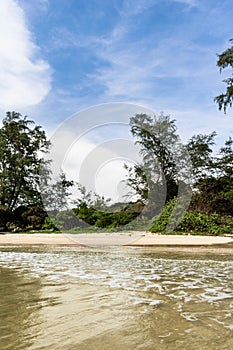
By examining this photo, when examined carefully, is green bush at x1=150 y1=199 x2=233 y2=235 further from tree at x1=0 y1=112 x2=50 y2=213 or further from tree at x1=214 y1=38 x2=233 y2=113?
tree at x1=0 y1=112 x2=50 y2=213

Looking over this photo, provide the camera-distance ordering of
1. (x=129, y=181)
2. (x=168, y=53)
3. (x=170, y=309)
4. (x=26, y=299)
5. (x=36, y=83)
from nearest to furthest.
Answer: (x=170, y=309) < (x=26, y=299) < (x=36, y=83) < (x=168, y=53) < (x=129, y=181)

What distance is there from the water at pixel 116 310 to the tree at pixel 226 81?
40.8 feet

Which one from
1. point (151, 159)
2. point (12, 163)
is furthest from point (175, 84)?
point (12, 163)

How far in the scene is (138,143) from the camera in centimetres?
2322

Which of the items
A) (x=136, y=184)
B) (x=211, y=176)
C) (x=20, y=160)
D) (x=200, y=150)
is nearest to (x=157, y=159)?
(x=136, y=184)

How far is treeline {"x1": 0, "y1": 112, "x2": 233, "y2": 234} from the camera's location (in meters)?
16.5

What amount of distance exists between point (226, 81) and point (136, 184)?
30.2 feet

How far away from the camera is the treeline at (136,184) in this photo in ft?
54.3

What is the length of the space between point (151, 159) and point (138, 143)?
60.3 inches

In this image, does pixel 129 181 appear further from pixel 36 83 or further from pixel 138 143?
pixel 36 83

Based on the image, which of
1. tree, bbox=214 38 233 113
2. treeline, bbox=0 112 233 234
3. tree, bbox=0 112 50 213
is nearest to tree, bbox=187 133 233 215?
treeline, bbox=0 112 233 234

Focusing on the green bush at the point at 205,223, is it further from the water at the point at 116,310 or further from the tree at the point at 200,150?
the water at the point at 116,310

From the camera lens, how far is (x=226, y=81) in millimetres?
15773

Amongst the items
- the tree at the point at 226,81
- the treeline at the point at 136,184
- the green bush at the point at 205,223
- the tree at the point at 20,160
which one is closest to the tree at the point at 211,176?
the treeline at the point at 136,184
